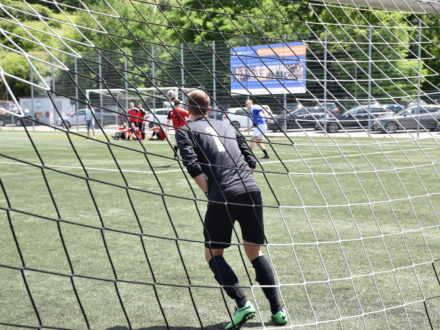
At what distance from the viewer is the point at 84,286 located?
460 cm

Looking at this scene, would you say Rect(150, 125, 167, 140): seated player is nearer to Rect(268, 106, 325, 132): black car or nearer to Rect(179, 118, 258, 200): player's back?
Rect(179, 118, 258, 200): player's back

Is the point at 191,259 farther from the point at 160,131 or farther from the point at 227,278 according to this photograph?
the point at 227,278

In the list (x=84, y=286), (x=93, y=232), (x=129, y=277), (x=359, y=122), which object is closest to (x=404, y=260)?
(x=359, y=122)

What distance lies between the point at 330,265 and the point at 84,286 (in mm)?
1979

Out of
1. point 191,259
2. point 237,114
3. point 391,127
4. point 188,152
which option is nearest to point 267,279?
point 188,152

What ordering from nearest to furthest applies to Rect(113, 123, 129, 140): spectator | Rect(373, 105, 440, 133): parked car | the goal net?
the goal net < Rect(373, 105, 440, 133): parked car < Rect(113, 123, 129, 140): spectator

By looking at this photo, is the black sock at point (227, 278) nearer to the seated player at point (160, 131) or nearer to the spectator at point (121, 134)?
the seated player at point (160, 131)

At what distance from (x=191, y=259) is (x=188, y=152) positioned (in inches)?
73.9

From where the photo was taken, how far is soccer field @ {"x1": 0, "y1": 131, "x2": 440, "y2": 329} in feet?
12.4

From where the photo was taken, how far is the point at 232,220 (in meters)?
3.74

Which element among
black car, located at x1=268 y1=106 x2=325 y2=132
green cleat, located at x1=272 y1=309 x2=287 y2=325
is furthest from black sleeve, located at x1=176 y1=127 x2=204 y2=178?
green cleat, located at x1=272 y1=309 x2=287 y2=325

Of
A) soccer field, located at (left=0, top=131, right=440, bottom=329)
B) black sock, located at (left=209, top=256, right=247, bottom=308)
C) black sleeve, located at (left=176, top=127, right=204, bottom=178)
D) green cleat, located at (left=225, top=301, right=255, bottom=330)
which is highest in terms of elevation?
black sleeve, located at (left=176, top=127, right=204, bottom=178)

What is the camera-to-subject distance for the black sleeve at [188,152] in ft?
12.0

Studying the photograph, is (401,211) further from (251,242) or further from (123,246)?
(251,242)
